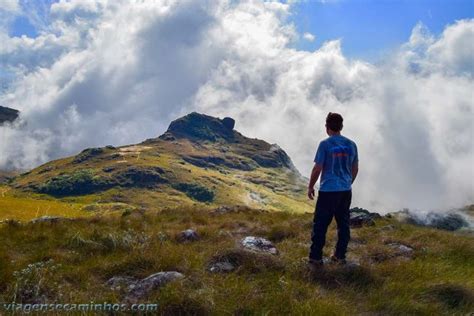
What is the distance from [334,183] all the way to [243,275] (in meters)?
3.07

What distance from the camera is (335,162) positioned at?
31.7 ft

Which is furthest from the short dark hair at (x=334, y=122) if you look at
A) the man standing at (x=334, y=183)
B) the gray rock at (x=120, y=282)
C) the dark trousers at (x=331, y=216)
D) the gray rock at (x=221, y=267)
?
the gray rock at (x=120, y=282)

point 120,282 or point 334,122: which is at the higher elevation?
point 334,122

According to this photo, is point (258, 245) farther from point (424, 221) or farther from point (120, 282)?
point (424, 221)

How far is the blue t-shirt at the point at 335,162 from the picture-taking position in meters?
9.56

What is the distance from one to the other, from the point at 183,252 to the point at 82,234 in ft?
12.5

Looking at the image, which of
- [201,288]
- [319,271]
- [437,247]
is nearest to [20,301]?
[201,288]

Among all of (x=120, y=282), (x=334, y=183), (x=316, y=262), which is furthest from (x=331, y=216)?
(x=120, y=282)

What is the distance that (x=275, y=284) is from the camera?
7289mm

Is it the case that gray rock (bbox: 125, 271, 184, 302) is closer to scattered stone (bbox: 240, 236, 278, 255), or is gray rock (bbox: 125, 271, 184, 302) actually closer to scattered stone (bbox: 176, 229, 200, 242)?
scattered stone (bbox: 240, 236, 278, 255)

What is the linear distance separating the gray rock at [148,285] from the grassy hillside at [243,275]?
0.18m

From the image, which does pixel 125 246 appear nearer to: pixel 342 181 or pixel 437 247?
pixel 342 181

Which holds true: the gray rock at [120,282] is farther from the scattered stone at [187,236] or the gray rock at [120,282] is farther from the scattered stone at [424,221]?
the scattered stone at [424,221]

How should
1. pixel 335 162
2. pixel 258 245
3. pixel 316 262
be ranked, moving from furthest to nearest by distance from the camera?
pixel 258 245 < pixel 335 162 < pixel 316 262
